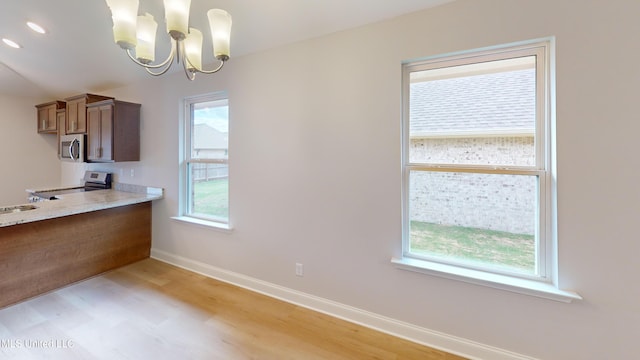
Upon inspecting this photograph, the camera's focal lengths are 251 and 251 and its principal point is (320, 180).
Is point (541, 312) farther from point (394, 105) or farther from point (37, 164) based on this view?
point (37, 164)

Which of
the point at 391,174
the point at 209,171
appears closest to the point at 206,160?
the point at 209,171

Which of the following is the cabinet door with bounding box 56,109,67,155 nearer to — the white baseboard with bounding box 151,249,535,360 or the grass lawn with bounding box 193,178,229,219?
the grass lawn with bounding box 193,178,229,219

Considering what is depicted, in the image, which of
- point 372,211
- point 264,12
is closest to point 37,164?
point 264,12

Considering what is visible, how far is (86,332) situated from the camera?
203 cm

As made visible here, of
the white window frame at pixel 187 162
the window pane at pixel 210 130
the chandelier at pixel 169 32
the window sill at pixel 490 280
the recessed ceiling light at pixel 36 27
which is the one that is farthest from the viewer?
the white window frame at pixel 187 162

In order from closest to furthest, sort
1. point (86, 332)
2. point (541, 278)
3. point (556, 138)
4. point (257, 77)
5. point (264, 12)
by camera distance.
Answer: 1. point (556, 138)
2. point (541, 278)
3. point (86, 332)
4. point (264, 12)
5. point (257, 77)

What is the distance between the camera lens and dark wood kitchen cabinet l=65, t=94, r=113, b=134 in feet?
12.1

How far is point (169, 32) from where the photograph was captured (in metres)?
1.35

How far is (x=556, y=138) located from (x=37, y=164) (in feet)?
25.4

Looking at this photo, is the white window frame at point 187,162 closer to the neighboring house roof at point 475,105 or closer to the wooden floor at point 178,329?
the wooden floor at point 178,329

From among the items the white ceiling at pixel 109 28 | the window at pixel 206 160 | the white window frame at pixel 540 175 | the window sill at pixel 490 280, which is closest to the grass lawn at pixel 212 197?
the window at pixel 206 160

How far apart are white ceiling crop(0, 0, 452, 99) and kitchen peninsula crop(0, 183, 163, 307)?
1.81 meters

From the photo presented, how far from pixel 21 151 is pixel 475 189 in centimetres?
735

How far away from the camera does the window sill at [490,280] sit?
1.56 metres
